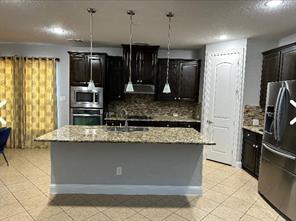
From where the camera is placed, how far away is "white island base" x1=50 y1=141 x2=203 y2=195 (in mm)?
3270

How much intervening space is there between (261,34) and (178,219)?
11.0 ft

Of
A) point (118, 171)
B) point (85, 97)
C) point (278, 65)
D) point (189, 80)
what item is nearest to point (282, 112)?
point (278, 65)

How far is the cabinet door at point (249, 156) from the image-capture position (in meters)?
4.11

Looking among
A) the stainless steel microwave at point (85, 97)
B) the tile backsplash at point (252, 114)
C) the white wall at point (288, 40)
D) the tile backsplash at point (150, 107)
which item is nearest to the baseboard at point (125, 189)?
the tile backsplash at point (252, 114)

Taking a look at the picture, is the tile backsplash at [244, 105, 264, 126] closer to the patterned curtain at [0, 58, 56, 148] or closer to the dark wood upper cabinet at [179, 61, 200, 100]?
the dark wood upper cabinet at [179, 61, 200, 100]

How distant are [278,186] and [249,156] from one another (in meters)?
1.31

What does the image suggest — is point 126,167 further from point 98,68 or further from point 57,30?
point 57,30

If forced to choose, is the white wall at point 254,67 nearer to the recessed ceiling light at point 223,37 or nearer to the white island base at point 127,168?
the recessed ceiling light at point 223,37

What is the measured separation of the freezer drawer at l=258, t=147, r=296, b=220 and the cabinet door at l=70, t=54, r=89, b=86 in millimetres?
3814

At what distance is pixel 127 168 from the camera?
332 cm

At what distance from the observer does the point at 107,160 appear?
10.8 feet

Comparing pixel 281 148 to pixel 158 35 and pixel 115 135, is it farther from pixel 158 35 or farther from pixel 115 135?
pixel 158 35


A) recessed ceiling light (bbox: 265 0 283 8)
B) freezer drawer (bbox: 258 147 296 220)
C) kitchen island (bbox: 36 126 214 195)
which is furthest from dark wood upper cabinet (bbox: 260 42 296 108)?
kitchen island (bbox: 36 126 214 195)

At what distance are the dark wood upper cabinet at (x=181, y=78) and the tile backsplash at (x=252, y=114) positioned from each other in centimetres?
129
